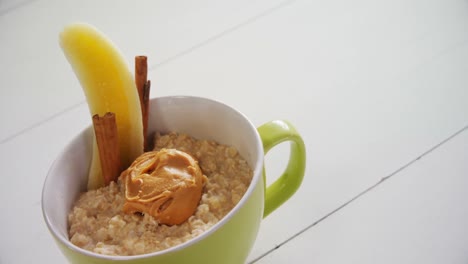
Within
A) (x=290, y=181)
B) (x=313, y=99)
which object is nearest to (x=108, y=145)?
(x=290, y=181)

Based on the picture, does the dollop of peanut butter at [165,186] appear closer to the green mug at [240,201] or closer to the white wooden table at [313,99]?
the green mug at [240,201]

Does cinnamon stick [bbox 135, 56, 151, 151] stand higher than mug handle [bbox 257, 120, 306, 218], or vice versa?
cinnamon stick [bbox 135, 56, 151, 151]

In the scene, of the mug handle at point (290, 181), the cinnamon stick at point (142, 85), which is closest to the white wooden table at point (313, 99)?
the mug handle at point (290, 181)

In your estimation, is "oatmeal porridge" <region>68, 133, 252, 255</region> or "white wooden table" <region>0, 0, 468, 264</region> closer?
"oatmeal porridge" <region>68, 133, 252, 255</region>

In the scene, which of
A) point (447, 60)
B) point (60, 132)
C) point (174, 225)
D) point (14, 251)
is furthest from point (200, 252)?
point (447, 60)

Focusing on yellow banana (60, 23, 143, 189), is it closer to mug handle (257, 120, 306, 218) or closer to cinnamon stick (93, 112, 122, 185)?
cinnamon stick (93, 112, 122, 185)

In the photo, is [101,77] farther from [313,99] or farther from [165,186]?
[313,99]

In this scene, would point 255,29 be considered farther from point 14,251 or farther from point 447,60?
point 14,251

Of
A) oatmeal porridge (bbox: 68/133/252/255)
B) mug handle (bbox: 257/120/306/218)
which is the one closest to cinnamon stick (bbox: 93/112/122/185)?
oatmeal porridge (bbox: 68/133/252/255)
